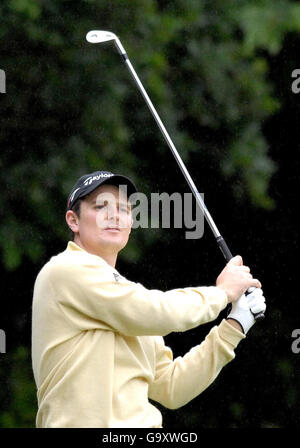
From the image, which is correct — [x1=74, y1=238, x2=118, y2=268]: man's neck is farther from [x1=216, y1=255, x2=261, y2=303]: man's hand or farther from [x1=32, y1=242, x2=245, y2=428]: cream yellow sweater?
→ [x1=216, y1=255, x2=261, y2=303]: man's hand

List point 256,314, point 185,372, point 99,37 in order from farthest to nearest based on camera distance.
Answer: point 99,37, point 185,372, point 256,314

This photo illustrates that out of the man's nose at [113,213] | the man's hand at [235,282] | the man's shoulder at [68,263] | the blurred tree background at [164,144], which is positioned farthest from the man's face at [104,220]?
the blurred tree background at [164,144]

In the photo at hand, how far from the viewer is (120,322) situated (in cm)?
360

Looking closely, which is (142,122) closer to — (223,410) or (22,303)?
(22,303)

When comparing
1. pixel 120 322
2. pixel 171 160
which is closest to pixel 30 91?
pixel 171 160

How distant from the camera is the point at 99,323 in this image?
142 inches

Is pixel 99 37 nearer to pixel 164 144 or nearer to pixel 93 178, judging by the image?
pixel 93 178

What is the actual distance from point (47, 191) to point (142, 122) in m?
0.72

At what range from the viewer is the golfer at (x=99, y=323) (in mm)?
3537

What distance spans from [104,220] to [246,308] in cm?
57

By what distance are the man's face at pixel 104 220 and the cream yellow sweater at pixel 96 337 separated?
0.08 m

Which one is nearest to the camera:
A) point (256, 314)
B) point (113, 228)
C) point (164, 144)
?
point (113, 228)

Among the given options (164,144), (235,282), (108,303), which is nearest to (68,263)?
(108,303)

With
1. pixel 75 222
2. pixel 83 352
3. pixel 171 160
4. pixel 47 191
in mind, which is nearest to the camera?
pixel 83 352
